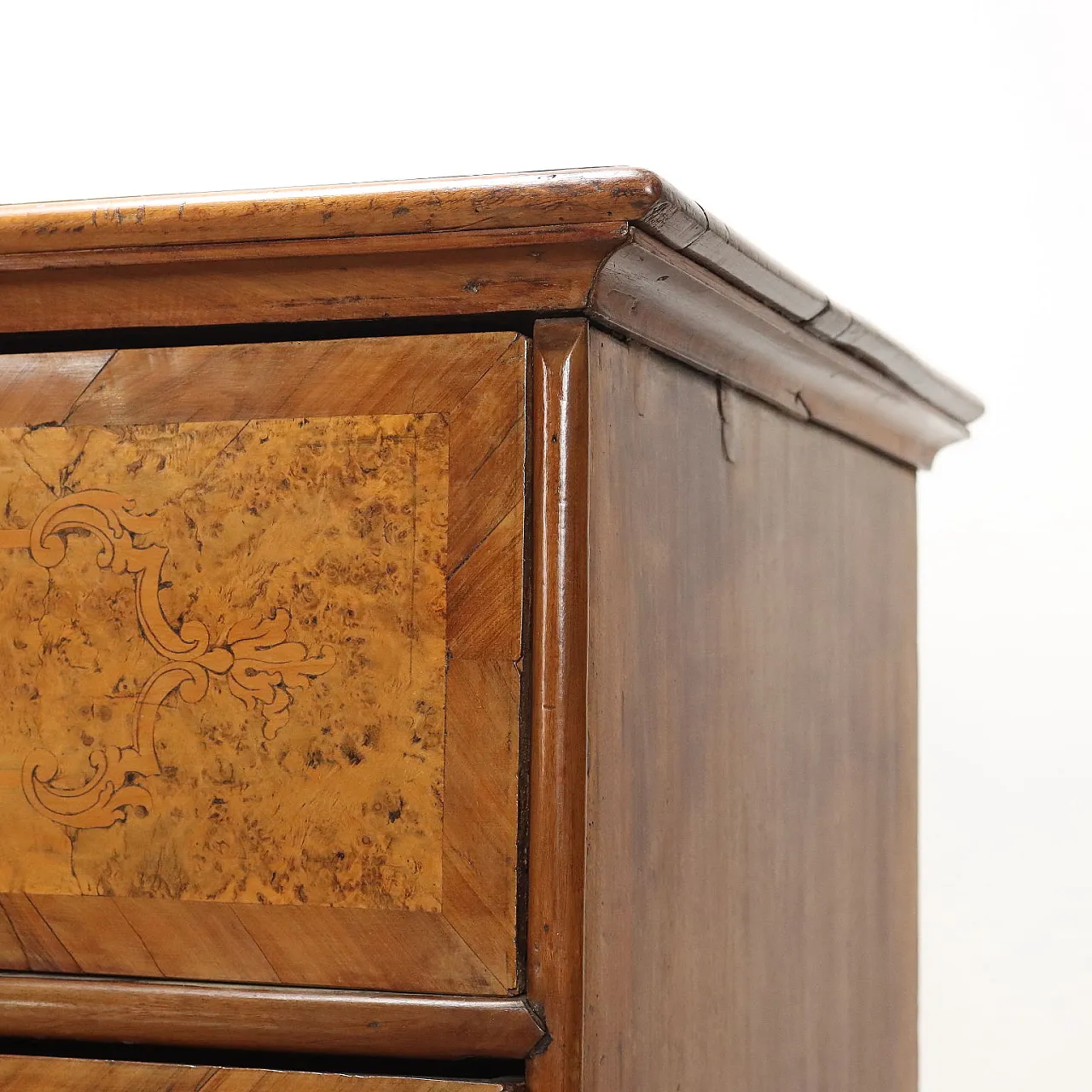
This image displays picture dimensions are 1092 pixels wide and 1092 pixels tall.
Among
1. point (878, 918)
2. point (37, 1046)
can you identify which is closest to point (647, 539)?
point (37, 1046)

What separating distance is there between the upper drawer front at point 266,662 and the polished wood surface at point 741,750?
0.19ft

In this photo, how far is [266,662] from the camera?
789mm

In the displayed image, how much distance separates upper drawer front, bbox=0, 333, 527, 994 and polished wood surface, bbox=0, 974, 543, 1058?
10 millimetres

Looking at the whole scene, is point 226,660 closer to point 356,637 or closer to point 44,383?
point 356,637

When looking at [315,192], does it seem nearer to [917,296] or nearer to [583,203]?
[583,203]

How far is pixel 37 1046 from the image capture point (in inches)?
33.3

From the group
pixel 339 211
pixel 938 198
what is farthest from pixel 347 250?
pixel 938 198

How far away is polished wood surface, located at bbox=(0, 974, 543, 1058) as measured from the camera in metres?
0.76

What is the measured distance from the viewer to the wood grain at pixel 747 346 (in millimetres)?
782

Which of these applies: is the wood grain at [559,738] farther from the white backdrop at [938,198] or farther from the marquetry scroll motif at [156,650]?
the white backdrop at [938,198]

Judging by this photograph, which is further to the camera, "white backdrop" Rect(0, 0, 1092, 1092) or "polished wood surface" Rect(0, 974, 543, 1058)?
"white backdrop" Rect(0, 0, 1092, 1092)

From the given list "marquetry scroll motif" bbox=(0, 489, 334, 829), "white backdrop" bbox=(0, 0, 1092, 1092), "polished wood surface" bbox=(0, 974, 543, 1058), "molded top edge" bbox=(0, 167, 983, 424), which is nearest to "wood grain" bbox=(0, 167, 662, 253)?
"molded top edge" bbox=(0, 167, 983, 424)

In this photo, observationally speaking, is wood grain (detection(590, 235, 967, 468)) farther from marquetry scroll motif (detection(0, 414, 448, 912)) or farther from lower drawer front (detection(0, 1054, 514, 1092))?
lower drawer front (detection(0, 1054, 514, 1092))

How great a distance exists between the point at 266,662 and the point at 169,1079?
215 millimetres
